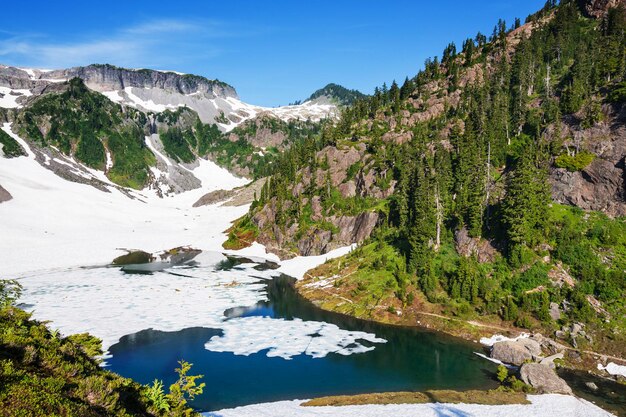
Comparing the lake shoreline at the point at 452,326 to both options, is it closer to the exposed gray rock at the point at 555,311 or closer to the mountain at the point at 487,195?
the mountain at the point at 487,195

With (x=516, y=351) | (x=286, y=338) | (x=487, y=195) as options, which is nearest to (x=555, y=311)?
(x=516, y=351)

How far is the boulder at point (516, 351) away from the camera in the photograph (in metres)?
50.0

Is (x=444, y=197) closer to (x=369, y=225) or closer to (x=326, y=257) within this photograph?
(x=369, y=225)

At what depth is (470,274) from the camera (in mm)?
67625

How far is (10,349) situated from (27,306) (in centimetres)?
6704

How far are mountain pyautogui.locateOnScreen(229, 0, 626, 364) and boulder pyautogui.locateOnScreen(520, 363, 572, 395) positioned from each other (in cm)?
1277

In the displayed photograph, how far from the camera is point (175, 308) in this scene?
70.6m

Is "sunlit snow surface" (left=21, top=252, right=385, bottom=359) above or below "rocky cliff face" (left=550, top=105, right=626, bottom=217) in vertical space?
below

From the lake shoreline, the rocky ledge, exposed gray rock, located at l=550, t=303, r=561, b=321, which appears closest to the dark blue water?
the lake shoreline

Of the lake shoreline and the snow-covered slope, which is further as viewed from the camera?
the snow-covered slope

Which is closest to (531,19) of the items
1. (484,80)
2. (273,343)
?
(484,80)

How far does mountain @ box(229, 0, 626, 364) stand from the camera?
6275 cm

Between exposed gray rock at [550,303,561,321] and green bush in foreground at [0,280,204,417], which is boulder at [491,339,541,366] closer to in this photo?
exposed gray rock at [550,303,561,321]

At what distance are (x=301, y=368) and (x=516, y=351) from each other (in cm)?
2795
